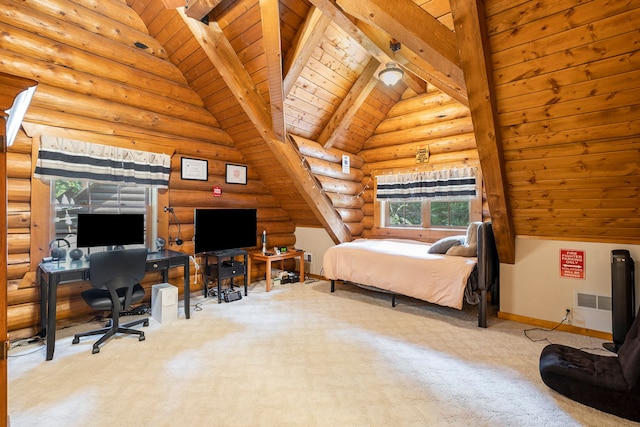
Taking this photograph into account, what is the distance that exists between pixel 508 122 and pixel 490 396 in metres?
2.07

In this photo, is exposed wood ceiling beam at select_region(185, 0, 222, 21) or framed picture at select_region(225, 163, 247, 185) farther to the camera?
framed picture at select_region(225, 163, 247, 185)

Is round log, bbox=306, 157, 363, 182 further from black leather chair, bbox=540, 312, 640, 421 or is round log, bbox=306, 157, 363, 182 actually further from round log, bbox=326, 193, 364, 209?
black leather chair, bbox=540, 312, 640, 421

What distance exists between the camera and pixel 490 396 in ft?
6.53

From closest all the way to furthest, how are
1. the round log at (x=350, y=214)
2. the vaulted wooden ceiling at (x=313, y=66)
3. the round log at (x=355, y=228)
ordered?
the vaulted wooden ceiling at (x=313, y=66), the round log at (x=350, y=214), the round log at (x=355, y=228)

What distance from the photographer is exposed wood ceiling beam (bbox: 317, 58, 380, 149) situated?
3.97m

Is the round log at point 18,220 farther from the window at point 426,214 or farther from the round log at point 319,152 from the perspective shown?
the window at point 426,214

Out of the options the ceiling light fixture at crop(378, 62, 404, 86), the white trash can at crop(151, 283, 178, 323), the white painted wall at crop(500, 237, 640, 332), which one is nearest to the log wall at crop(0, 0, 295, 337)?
the white trash can at crop(151, 283, 178, 323)

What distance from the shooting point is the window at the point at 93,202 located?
124 inches

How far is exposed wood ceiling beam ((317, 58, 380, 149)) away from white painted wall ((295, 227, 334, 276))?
170 cm

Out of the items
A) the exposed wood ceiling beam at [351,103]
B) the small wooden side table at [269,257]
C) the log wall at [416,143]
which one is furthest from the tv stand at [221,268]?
the log wall at [416,143]

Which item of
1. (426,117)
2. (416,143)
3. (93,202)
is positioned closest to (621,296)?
(416,143)

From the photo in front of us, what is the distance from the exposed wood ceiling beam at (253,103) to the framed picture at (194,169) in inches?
40.8

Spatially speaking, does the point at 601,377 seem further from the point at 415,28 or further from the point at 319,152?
the point at 319,152

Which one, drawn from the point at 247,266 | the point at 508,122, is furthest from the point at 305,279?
the point at 508,122
